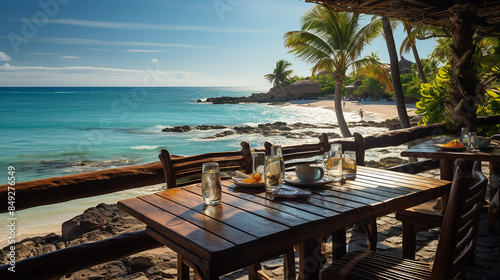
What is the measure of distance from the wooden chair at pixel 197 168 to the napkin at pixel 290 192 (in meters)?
0.37

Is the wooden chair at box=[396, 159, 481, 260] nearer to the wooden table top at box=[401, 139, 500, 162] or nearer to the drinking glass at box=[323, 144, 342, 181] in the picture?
the drinking glass at box=[323, 144, 342, 181]

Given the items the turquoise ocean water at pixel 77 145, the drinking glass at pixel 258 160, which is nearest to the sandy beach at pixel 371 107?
the turquoise ocean water at pixel 77 145

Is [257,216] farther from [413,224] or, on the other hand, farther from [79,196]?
[79,196]

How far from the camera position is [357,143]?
12.0ft

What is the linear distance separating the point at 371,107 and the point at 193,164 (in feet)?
114

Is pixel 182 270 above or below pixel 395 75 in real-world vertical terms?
below

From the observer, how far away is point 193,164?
2324 millimetres

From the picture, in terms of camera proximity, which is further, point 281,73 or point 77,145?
point 281,73

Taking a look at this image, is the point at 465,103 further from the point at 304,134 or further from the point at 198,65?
the point at 198,65

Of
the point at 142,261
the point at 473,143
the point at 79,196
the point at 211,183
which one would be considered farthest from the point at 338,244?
the point at 142,261

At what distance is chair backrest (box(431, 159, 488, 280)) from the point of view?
1.22 meters

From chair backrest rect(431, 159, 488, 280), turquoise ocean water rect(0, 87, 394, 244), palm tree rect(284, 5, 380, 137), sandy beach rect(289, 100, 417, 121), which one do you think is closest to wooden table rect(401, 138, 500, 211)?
chair backrest rect(431, 159, 488, 280)

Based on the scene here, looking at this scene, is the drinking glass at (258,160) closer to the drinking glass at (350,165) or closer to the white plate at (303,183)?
the white plate at (303,183)

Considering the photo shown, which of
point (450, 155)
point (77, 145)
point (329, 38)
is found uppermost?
point (329, 38)
